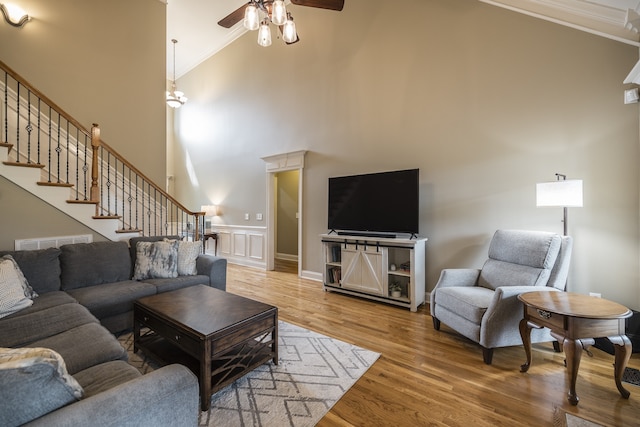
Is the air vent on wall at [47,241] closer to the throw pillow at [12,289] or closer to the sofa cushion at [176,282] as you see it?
the throw pillow at [12,289]

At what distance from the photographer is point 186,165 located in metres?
7.51

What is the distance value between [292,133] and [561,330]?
4.53 m

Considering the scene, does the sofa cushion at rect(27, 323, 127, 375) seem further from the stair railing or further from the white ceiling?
the white ceiling

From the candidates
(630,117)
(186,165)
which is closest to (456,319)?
(630,117)

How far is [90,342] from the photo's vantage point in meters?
1.66

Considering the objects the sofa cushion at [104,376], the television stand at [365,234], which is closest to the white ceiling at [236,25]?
the television stand at [365,234]

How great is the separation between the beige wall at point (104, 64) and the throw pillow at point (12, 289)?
3.29ft

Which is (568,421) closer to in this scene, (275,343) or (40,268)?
(275,343)

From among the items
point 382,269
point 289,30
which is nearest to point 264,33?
point 289,30

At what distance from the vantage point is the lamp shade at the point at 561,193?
2.40 m

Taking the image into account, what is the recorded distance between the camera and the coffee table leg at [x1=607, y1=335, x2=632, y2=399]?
5.97ft

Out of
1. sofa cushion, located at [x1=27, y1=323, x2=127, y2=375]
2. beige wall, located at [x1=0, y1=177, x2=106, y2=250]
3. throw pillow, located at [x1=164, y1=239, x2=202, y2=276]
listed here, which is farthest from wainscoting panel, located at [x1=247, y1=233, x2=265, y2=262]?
A: sofa cushion, located at [x1=27, y1=323, x2=127, y2=375]

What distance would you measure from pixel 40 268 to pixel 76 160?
73.4 inches

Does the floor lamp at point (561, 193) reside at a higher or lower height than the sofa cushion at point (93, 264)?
higher
